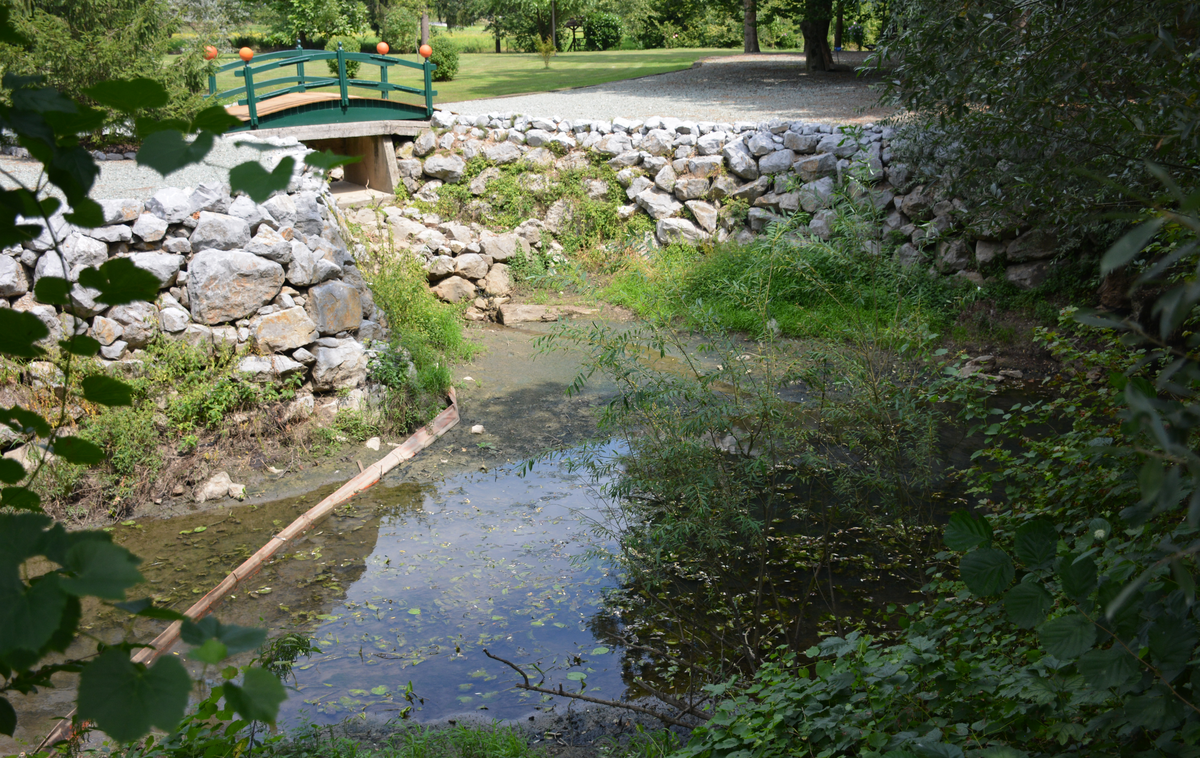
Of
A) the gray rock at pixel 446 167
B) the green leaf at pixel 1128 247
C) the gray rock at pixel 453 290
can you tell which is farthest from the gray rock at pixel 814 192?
the green leaf at pixel 1128 247

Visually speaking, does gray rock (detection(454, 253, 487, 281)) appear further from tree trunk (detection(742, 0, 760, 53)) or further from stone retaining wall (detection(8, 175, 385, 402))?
tree trunk (detection(742, 0, 760, 53))

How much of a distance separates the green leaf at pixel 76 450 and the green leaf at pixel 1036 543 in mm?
1486

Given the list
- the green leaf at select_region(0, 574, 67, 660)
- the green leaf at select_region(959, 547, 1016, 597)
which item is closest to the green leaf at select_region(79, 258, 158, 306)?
the green leaf at select_region(0, 574, 67, 660)

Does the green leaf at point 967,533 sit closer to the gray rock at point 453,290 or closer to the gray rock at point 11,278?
the gray rock at point 11,278

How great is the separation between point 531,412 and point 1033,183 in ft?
16.2

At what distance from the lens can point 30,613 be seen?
2.51 feet

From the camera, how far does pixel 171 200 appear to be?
22.9ft

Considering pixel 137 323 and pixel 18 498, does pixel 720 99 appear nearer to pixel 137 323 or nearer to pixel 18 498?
pixel 137 323

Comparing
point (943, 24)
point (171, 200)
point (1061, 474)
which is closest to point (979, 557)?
point (1061, 474)

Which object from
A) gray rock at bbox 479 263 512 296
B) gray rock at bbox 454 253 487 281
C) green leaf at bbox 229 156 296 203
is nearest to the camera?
green leaf at bbox 229 156 296 203

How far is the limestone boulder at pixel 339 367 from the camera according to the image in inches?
285

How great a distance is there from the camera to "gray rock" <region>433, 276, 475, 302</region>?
10500 millimetres

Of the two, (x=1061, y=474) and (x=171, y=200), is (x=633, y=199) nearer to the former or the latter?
(x=171, y=200)

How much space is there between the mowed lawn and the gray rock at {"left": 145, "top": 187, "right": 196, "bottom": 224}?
8803 mm
